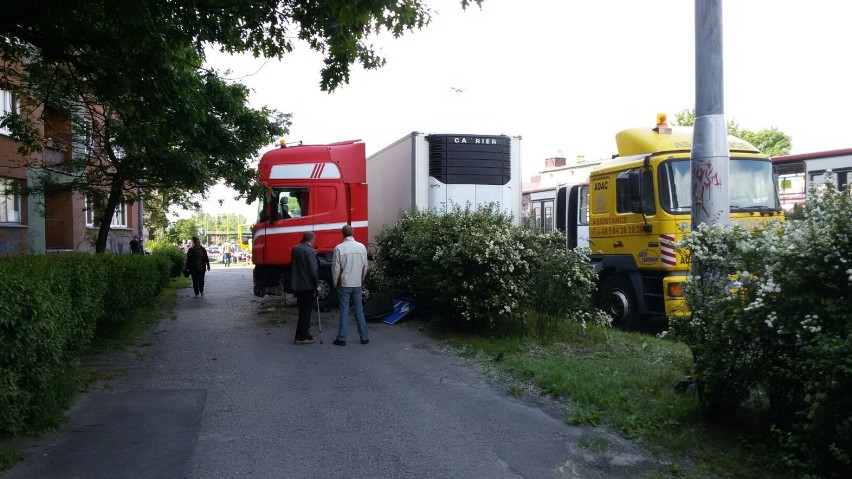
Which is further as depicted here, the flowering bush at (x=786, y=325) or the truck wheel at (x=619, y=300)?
the truck wheel at (x=619, y=300)

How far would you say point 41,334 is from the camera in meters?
5.35

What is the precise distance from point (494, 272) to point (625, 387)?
3.20 m

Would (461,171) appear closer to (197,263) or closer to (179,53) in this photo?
(179,53)

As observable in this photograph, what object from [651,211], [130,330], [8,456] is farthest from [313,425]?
[130,330]

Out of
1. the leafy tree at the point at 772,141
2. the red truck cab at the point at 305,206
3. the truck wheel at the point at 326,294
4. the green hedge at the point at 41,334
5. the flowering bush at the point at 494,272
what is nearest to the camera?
the green hedge at the point at 41,334

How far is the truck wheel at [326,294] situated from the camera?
46.9 feet

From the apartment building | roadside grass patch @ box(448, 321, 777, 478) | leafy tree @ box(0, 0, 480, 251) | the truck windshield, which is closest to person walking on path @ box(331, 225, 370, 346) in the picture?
roadside grass patch @ box(448, 321, 777, 478)

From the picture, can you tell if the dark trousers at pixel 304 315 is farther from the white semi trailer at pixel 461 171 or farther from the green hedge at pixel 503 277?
the white semi trailer at pixel 461 171

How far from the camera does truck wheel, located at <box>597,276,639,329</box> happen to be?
36.1 feet

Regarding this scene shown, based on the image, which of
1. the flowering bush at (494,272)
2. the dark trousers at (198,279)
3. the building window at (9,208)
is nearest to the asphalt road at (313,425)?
the flowering bush at (494,272)

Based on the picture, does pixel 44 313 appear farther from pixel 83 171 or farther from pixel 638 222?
pixel 83 171

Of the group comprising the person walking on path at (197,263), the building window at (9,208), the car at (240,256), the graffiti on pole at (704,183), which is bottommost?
the car at (240,256)

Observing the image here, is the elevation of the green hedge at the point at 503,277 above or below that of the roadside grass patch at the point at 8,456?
above

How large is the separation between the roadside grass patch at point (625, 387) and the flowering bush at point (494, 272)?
1.52 feet
